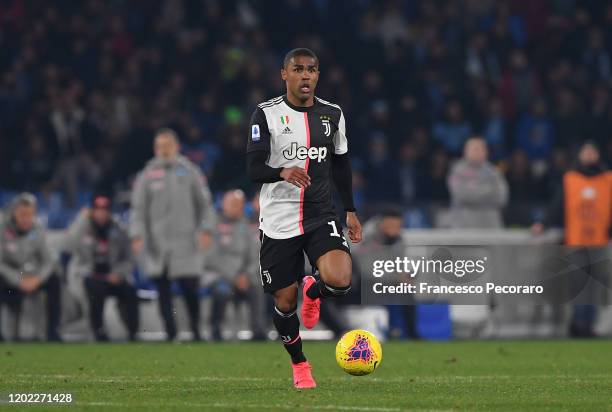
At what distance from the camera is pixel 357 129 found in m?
20.1

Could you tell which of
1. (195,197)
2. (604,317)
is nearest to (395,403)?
(195,197)

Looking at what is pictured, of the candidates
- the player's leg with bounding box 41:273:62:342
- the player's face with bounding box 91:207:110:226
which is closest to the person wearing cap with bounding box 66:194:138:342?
the player's face with bounding box 91:207:110:226

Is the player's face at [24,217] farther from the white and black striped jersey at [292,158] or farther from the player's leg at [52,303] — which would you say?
the white and black striped jersey at [292,158]

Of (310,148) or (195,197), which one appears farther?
(195,197)

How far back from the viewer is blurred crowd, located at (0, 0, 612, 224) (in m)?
19.4

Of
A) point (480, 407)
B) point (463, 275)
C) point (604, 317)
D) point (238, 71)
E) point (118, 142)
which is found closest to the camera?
point (480, 407)

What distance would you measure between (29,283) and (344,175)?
285 inches

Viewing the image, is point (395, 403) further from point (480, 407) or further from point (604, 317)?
point (604, 317)

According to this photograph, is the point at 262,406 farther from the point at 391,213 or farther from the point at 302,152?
the point at 391,213

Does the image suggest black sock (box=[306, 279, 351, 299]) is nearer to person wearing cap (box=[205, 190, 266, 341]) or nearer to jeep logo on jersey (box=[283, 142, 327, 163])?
jeep logo on jersey (box=[283, 142, 327, 163])

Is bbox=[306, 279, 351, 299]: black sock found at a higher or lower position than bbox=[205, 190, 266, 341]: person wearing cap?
higher

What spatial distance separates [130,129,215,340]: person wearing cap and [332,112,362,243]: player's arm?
20.4ft

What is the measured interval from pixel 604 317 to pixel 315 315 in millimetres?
7990

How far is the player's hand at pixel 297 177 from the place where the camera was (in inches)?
327
